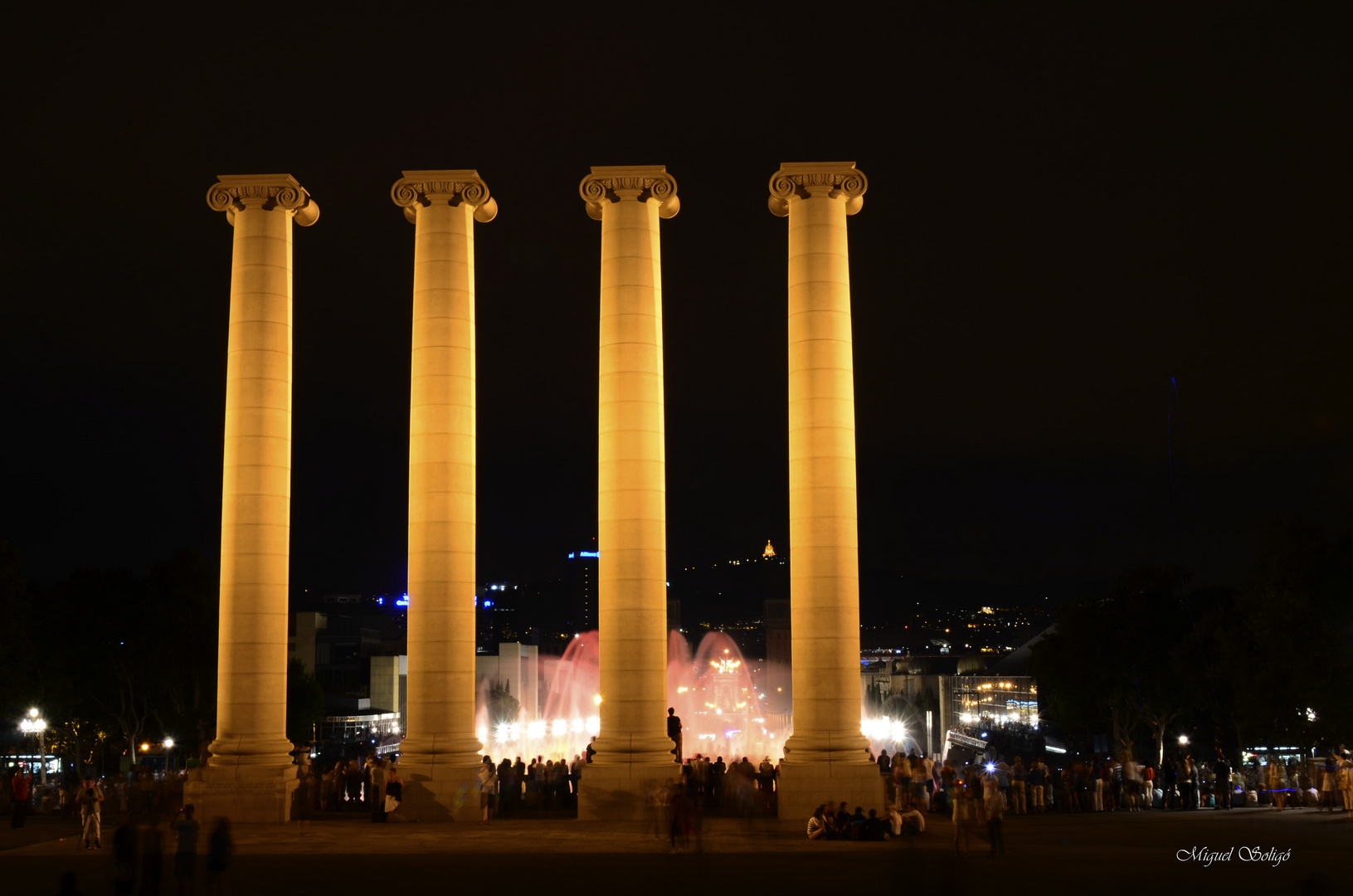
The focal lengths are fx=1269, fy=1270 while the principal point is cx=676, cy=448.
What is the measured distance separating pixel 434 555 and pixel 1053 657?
4612 inches

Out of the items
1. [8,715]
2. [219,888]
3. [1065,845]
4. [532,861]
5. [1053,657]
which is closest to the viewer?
[219,888]

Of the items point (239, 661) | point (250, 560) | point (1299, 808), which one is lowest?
point (1299, 808)

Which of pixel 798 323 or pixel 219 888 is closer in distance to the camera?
pixel 219 888

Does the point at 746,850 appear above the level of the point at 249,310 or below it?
below

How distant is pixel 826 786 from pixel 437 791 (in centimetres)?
2157

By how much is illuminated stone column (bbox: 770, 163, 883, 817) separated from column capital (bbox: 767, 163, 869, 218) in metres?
0.07

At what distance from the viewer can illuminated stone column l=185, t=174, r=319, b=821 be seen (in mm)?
71438

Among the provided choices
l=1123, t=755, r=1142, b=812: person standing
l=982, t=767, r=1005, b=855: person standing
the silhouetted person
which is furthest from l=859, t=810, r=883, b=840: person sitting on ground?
l=1123, t=755, r=1142, b=812: person standing

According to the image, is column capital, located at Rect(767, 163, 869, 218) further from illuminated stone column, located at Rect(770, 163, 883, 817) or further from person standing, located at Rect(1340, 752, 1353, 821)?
person standing, located at Rect(1340, 752, 1353, 821)

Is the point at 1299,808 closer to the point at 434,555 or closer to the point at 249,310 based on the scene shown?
the point at 434,555

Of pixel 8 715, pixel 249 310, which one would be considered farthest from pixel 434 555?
pixel 8 715

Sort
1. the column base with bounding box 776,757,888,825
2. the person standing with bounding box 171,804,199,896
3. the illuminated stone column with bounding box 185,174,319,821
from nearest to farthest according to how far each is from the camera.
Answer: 1. the person standing with bounding box 171,804,199,896
2. the column base with bounding box 776,757,888,825
3. the illuminated stone column with bounding box 185,174,319,821

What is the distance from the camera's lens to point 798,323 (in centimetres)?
7350

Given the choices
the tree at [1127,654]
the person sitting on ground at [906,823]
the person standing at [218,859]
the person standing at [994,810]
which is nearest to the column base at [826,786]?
the person sitting on ground at [906,823]
